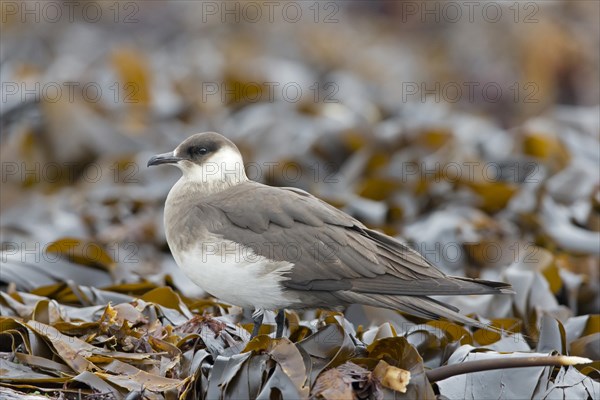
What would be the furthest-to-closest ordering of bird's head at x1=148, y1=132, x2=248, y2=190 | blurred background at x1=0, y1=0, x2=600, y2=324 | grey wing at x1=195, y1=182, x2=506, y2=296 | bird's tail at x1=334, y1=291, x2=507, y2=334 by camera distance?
blurred background at x1=0, y1=0, x2=600, y2=324 < bird's head at x1=148, y1=132, x2=248, y2=190 < grey wing at x1=195, y1=182, x2=506, y2=296 < bird's tail at x1=334, y1=291, x2=507, y2=334

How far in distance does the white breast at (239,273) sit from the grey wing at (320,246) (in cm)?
4

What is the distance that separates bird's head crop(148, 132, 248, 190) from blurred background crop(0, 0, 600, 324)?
768 mm

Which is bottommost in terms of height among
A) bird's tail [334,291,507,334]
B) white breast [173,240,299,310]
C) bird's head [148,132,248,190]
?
bird's tail [334,291,507,334]

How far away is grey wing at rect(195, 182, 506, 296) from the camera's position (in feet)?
12.5

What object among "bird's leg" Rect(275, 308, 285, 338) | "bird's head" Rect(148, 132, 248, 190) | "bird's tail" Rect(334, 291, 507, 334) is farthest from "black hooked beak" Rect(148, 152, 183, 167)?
"bird's tail" Rect(334, 291, 507, 334)

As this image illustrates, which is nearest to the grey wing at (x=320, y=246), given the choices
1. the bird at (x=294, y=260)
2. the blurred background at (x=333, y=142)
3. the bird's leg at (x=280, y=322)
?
the bird at (x=294, y=260)

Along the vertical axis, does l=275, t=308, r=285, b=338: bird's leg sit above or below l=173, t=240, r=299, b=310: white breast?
below

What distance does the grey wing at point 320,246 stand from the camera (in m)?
3.82

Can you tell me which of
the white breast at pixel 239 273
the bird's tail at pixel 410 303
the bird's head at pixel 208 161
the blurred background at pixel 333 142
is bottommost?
the blurred background at pixel 333 142

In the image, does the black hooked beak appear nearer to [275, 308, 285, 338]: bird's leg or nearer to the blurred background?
the blurred background

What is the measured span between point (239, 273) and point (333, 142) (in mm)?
4407

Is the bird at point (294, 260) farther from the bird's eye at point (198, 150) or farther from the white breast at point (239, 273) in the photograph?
the bird's eye at point (198, 150)

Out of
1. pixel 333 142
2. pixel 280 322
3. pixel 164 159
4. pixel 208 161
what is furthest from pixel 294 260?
pixel 333 142

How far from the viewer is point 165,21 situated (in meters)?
15.9
